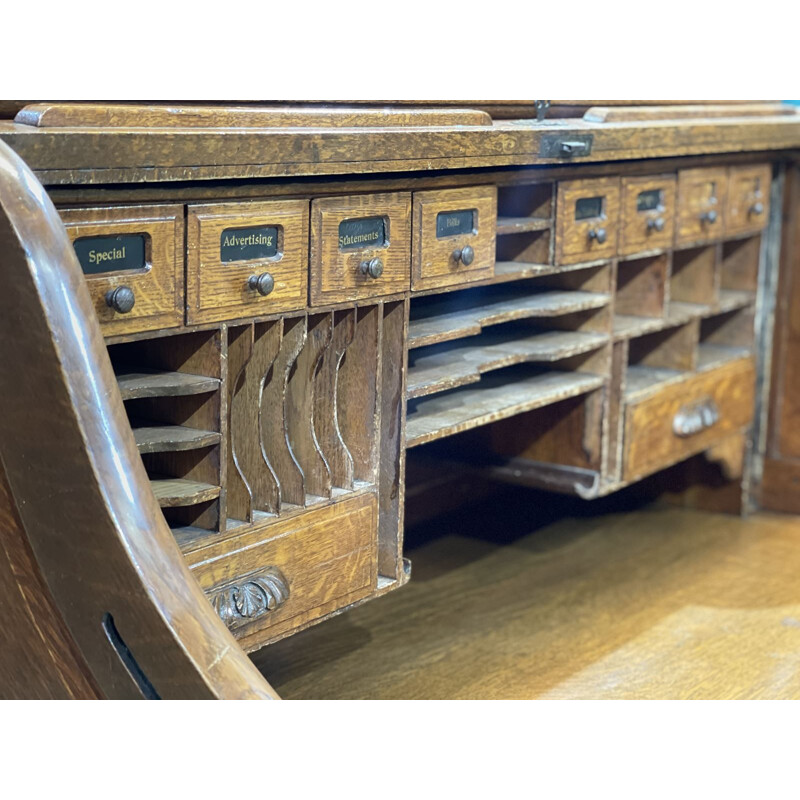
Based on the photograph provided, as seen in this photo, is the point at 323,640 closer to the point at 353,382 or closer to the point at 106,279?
the point at 353,382

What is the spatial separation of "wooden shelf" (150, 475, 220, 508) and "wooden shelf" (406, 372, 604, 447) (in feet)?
1.46

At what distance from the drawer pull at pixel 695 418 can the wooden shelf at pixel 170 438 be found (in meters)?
1.54

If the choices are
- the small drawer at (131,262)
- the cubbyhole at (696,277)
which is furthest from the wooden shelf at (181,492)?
the cubbyhole at (696,277)

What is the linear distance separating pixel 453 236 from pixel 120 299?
73 centimetres

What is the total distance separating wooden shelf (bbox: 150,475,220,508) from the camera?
5.41 ft

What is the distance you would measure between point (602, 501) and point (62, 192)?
2.47 meters

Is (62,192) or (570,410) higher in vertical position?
(62,192)

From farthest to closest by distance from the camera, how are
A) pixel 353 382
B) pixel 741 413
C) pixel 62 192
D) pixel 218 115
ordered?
pixel 741 413 → pixel 353 382 → pixel 218 115 → pixel 62 192

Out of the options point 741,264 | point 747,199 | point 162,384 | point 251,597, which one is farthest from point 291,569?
point 741,264

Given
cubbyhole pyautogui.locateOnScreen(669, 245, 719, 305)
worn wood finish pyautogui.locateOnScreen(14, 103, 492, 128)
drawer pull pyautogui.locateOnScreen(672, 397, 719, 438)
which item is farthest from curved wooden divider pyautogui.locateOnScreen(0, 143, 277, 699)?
cubbyhole pyautogui.locateOnScreen(669, 245, 719, 305)

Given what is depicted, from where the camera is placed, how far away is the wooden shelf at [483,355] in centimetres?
212

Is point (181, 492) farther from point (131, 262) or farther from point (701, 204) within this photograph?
point (701, 204)

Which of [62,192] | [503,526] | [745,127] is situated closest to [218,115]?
[62,192]

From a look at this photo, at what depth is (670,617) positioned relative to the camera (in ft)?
9.06
